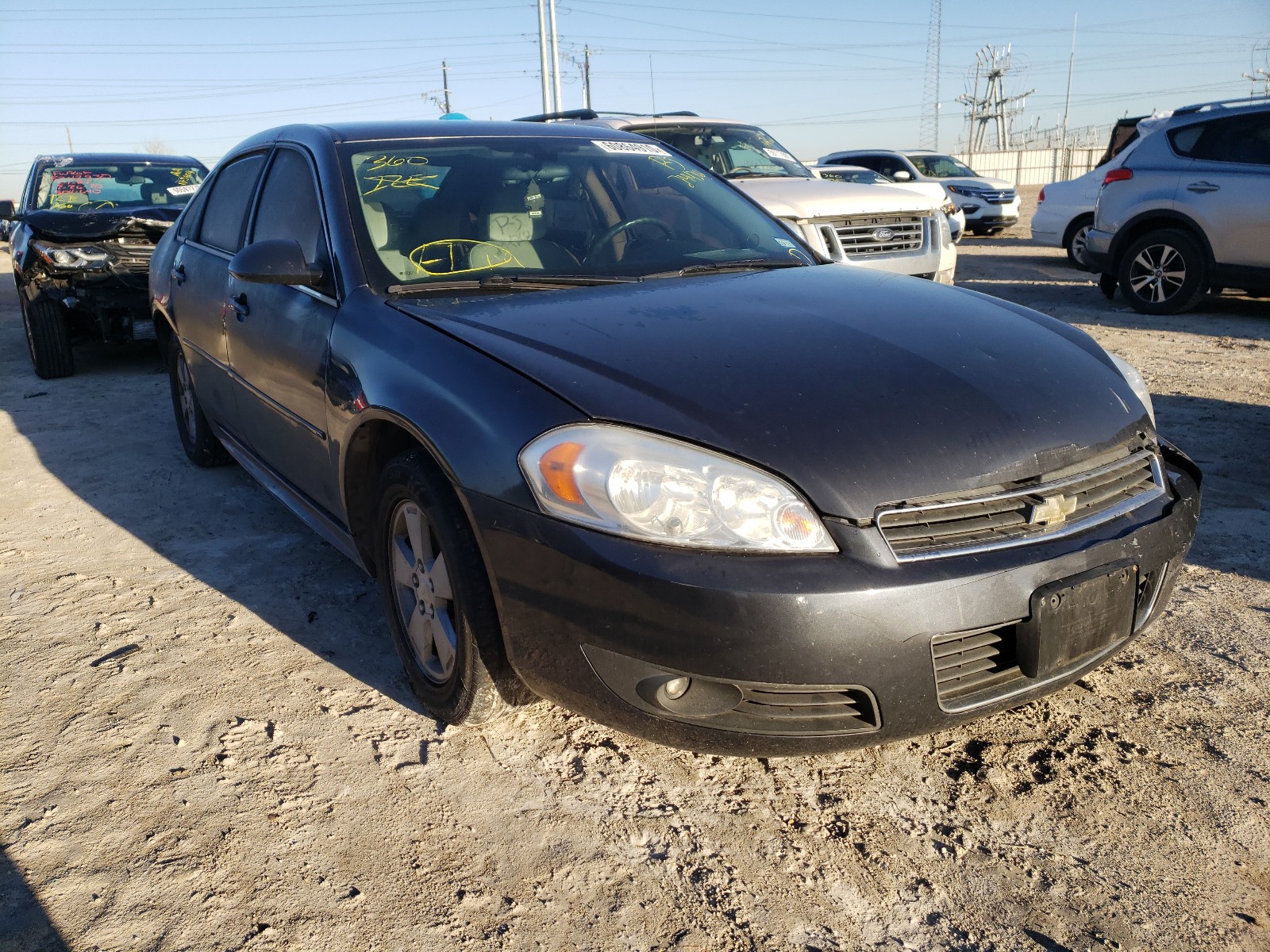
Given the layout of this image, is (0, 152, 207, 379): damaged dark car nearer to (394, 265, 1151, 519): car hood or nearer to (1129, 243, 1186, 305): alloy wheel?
(394, 265, 1151, 519): car hood

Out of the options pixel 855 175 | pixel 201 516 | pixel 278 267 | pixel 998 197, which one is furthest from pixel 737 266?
pixel 998 197

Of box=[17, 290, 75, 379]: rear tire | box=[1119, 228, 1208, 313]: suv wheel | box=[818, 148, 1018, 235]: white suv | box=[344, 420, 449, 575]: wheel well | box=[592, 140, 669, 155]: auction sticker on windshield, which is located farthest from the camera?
box=[818, 148, 1018, 235]: white suv

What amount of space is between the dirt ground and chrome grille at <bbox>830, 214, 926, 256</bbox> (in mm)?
4077

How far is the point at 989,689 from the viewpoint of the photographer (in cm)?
211

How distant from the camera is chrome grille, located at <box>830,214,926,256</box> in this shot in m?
7.17

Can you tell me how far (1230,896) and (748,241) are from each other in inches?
92.8

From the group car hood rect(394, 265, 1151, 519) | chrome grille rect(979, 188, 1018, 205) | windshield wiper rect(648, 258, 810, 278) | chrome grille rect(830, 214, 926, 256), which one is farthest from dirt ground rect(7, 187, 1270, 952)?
chrome grille rect(979, 188, 1018, 205)

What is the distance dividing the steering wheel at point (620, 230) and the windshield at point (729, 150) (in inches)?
198

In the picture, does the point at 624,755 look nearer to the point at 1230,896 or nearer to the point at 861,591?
the point at 861,591

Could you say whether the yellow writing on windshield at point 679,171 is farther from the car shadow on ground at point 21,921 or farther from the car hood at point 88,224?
the car hood at point 88,224

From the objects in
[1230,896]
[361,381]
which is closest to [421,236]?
[361,381]

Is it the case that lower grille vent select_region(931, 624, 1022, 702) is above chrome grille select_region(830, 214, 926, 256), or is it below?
below

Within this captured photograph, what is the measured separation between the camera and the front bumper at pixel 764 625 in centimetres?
195

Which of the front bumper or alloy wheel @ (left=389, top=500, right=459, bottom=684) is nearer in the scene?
the front bumper
